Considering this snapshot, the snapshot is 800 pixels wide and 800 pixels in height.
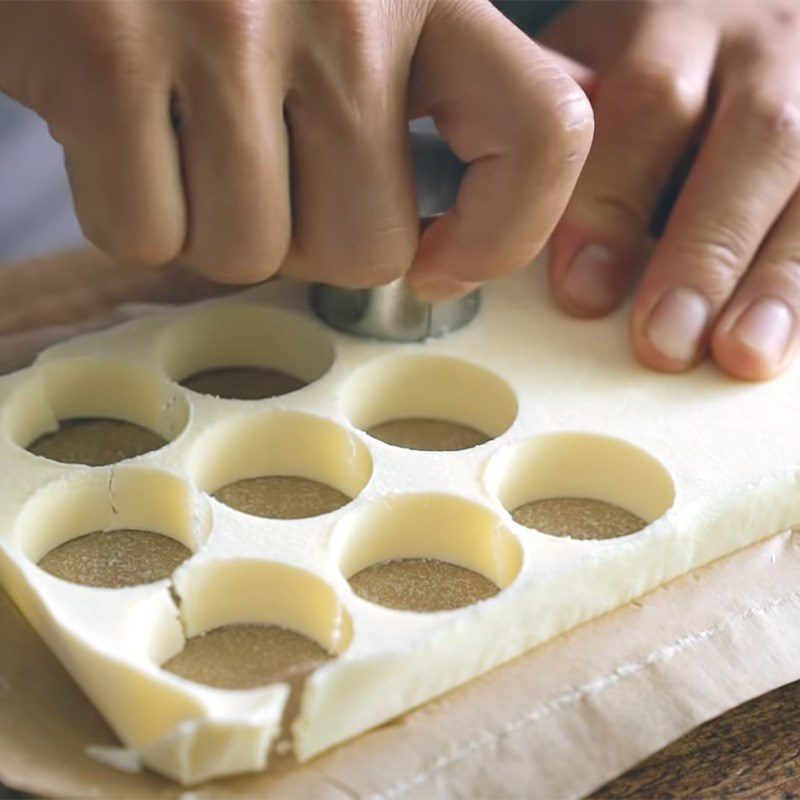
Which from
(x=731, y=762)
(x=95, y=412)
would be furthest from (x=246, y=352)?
(x=731, y=762)

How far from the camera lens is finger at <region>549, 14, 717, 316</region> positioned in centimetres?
92

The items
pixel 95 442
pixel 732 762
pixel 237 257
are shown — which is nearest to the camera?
pixel 732 762

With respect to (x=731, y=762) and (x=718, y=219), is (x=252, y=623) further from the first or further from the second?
(x=718, y=219)

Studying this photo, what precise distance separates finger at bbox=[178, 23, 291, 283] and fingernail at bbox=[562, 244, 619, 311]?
0.26 metres

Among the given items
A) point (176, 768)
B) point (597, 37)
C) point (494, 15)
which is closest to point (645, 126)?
point (597, 37)

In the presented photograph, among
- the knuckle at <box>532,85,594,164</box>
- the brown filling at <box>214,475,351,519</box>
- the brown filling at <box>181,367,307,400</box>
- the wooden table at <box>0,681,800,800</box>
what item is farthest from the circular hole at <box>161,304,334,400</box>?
the wooden table at <box>0,681,800,800</box>

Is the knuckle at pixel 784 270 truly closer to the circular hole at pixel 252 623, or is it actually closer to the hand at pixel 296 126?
the hand at pixel 296 126

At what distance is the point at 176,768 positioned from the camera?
22.3 inches

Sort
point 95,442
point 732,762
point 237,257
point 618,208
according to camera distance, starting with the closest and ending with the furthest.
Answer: point 732,762, point 237,257, point 95,442, point 618,208

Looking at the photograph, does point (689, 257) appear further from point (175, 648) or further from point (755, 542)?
point (175, 648)

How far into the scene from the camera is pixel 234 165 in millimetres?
683

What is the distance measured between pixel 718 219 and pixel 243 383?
0.38 m

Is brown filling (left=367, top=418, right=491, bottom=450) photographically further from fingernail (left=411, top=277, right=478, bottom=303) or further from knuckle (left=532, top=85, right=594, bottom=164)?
knuckle (left=532, top=85, right=594, bottom=164)

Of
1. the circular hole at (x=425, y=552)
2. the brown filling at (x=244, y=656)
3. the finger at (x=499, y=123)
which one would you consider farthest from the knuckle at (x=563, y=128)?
the brown filling at (x=244, y=656)
